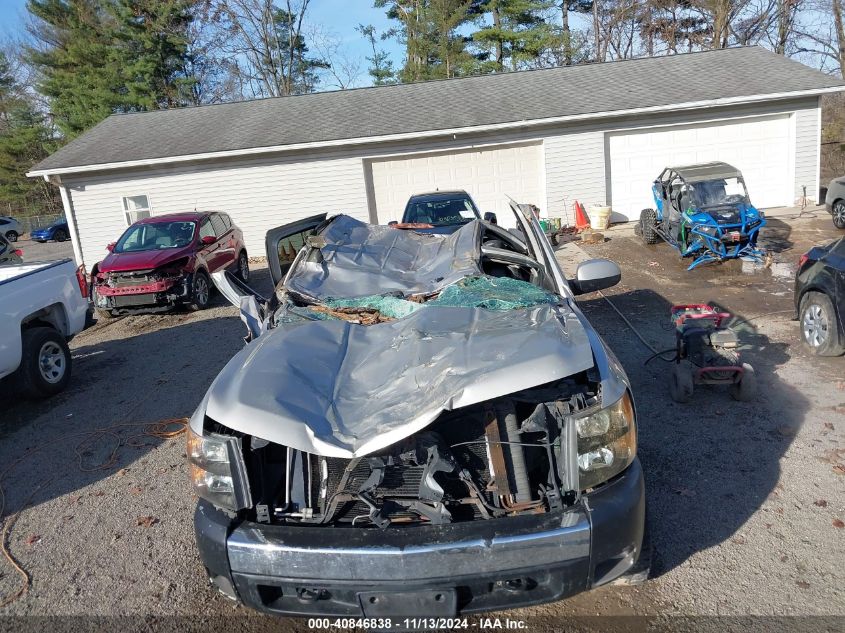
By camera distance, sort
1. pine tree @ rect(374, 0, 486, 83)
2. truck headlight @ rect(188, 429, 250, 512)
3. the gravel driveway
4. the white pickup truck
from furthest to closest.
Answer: pine tree @ rect(374, 0, 486, 83)
the white pickup truck
the gravel driveway
truck headlight @ rect(188, 429, 250, 512)

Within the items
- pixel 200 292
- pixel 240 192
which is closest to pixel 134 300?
pixel 200 292

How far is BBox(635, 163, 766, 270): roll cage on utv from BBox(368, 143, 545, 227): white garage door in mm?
3654

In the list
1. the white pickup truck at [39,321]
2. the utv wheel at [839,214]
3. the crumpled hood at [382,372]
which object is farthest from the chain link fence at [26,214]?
the crumpled hood at [382,372]

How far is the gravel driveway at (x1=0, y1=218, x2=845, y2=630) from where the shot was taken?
3166mm

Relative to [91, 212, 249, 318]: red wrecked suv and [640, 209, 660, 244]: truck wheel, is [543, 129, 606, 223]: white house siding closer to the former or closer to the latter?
[640, 209, 660, 244]: truck wheel

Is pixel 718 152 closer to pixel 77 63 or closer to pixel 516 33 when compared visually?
pixel 516 33

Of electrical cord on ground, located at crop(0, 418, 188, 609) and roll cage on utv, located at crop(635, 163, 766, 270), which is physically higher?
roll cage on utv, located at crop(635, 163, 766, 270)

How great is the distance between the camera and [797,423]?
4.89 meters

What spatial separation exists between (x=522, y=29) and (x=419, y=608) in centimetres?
3283

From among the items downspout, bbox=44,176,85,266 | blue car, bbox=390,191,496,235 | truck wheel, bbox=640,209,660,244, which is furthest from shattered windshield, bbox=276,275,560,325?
downspout, bbox=44,176,85,266

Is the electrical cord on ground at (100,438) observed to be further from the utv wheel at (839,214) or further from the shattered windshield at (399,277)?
the utv wheel at (839,214)

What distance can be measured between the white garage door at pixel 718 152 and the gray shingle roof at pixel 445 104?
0.76 meters

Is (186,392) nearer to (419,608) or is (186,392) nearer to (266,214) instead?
(419,608)

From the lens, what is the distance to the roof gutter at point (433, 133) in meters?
14.6
